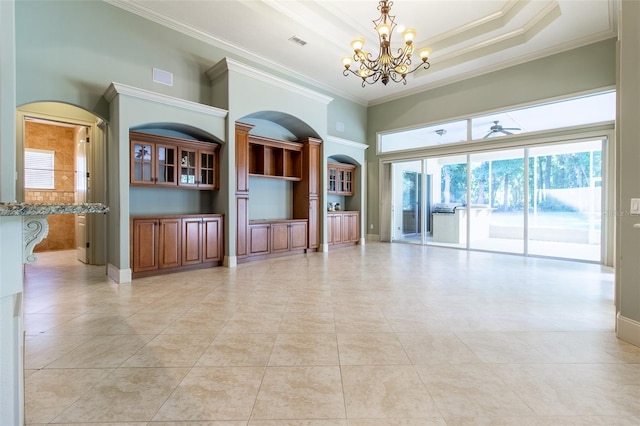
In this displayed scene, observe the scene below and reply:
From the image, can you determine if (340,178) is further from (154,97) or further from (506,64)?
(154,97)

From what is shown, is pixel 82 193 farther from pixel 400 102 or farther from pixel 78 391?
pixel 400 102

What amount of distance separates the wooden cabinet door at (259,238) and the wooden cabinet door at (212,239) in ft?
2.08

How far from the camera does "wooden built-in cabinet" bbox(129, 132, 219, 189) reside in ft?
15.1

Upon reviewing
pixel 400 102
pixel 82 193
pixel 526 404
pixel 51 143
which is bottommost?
pixel 526 404

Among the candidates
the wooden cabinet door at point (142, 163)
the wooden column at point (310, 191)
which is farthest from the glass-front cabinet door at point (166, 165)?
the wooden column at point (310, 191)

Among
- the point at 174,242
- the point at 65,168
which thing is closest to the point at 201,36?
the point at 174,242

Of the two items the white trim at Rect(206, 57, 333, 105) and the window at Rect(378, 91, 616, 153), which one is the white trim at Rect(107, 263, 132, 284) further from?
the window at Rect(378, 91, 616, 153)

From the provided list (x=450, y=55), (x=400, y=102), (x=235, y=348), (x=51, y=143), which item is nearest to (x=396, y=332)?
(x=235, y=348)

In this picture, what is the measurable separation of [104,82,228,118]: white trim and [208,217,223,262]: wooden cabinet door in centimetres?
183

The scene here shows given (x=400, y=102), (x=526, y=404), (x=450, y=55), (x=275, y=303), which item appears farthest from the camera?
(x=400, y=102)

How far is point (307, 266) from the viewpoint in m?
5.50

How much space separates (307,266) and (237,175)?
211 centimetres

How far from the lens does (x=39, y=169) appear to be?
24.5 feet

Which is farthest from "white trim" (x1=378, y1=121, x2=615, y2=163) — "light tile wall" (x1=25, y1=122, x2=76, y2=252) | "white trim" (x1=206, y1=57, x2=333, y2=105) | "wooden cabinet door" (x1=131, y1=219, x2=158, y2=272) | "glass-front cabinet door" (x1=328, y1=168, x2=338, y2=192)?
"light tile wall" (x1=25, y1=122, x2=76, y2=252)
